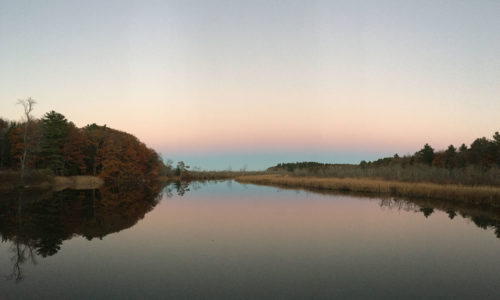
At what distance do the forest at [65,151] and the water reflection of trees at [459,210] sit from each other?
138ft

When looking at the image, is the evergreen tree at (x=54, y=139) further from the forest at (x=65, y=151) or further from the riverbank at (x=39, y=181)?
the riverbank at (x=39, y=181)

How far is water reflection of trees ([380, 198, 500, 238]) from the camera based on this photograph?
16.5m

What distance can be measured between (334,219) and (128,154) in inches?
1962

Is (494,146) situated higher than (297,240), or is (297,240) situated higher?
(494,146)

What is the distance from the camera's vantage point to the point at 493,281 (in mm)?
8227

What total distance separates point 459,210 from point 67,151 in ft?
174

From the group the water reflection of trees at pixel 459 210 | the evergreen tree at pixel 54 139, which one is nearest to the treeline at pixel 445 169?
the water reflection of trees at pixel 459 210

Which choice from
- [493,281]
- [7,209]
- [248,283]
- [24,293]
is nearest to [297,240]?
[248,283]

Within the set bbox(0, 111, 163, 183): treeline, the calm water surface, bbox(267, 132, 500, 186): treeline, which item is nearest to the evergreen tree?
bbox(0, 111, 163, 183): treeline

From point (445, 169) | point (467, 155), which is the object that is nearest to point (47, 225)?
point (445, 169)

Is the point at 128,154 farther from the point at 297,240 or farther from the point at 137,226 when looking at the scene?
the point at 297,240

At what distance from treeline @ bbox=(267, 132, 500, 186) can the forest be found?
32.7 meters

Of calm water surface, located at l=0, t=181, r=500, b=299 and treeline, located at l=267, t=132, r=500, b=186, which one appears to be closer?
calm water surface, located at l=0, t=181, r=500, b=299

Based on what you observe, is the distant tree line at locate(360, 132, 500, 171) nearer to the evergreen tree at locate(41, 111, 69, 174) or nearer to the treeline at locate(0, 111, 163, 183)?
the treeline at locate(0, 111, 163, 183)
